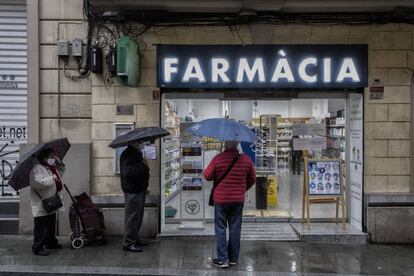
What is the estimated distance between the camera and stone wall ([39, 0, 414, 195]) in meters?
8.26

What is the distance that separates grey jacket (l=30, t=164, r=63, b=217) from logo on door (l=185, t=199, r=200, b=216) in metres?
2.67

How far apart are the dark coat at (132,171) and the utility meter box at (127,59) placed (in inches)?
53.9

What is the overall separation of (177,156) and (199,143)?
49 cm

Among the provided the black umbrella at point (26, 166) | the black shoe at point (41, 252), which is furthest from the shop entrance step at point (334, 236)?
the black umbrella at point (26, 166)

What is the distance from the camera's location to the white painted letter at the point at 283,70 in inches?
328

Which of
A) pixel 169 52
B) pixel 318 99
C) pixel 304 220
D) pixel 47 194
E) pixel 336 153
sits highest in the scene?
pixel 169 52

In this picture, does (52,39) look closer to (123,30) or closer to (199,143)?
(123,30)

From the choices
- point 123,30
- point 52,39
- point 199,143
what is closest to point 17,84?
point 52,39

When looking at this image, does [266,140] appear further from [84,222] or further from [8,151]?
[8,151]

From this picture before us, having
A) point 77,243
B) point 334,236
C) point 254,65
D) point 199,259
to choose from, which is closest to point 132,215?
point 77,243

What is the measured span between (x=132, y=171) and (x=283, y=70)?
10.6ft

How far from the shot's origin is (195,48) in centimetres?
834

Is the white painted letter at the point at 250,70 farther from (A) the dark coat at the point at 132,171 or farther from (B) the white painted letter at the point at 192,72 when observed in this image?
(A) the dark coat at the point at 132,171

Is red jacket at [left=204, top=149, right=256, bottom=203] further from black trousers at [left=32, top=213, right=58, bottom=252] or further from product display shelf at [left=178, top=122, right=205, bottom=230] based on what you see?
black trousers at [left=32, top=213, right=58, bottom=252]
